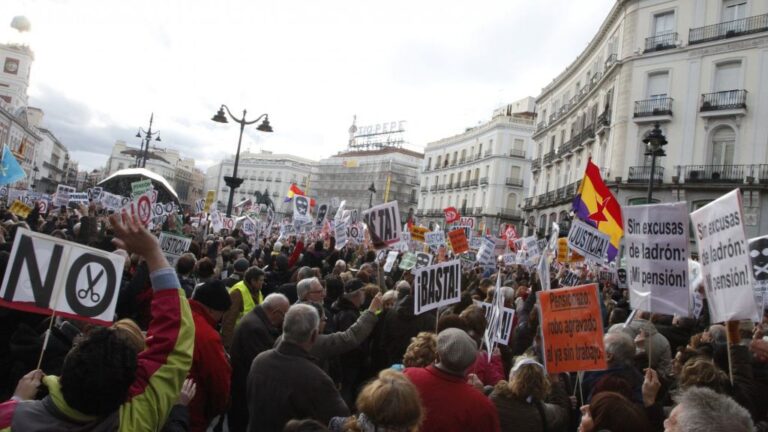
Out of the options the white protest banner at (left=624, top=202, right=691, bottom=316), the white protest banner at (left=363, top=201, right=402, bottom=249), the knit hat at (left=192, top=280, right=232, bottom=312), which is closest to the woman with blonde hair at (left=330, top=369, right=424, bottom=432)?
the knit hat at (left=192, top=280, right=232, bottom=312)

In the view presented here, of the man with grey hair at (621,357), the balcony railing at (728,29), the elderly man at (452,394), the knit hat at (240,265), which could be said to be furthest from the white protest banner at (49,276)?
the balcony railing at (728,29)

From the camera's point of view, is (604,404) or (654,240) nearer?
(604,404)

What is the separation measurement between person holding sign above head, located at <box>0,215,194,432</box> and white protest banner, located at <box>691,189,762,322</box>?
381cm

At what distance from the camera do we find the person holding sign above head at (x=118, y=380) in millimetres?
2109

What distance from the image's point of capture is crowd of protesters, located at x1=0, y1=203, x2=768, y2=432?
2240 mm

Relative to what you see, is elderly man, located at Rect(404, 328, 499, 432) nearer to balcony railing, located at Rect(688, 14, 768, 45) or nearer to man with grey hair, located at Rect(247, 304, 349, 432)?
man with grey hair, located at Rect(247, 304, 349, 432)

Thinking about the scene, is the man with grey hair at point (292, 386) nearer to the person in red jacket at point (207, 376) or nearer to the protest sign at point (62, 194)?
the person in red jacket at point (207, 376)

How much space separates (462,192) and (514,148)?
8.71 m

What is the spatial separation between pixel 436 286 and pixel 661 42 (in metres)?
27.7

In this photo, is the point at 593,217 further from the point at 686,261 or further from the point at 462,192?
the point at 462,192

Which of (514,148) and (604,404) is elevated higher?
(514,148)

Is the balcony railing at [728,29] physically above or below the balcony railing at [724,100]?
above

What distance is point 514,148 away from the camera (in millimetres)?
55250

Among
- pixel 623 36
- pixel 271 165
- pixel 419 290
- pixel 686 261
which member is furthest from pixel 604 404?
pixel 271 165
